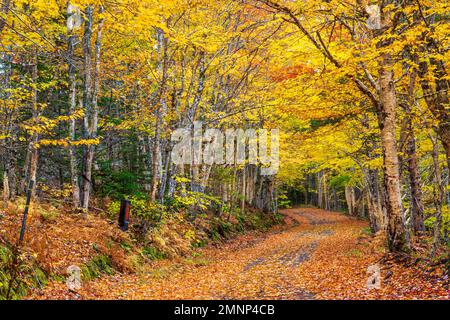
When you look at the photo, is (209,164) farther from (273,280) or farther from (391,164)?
(391,164)

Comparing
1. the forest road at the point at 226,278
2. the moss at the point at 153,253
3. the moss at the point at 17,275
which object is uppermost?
the moss at the point at 17,275

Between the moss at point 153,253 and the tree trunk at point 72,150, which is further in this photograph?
the moss at point 153,253

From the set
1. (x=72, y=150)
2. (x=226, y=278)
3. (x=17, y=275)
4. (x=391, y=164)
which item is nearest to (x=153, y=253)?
(x=226, y=278)

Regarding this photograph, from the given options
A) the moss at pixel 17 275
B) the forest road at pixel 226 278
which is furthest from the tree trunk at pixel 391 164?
the moss at pixel 17 275

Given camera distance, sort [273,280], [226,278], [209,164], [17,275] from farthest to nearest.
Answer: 1. [209,164]
2. [226,278]
3. [273,280]
4. [17,275]

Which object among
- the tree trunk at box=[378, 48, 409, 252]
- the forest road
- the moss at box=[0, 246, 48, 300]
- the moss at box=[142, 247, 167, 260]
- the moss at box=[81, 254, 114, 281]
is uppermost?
the tree trunk at box=[378, 48, 409, 252]

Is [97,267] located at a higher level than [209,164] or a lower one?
lower

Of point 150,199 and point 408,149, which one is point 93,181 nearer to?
point 150,199

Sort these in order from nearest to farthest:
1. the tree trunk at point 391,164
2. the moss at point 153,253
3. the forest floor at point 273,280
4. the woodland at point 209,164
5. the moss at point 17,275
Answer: the moss at point 17,275
the forest floor at point 273,280
the woodland at point 209,164
the tree trunk at point 391,164
the moss at point 153,253

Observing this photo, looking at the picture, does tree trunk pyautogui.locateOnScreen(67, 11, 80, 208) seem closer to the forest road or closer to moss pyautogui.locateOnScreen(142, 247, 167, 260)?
moss pyautogui.locateOnScreen(142, 247, 167, 260)

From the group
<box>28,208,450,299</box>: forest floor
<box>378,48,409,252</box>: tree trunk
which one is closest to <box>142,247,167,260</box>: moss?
<box>28,208,450,299</box>: forest floor

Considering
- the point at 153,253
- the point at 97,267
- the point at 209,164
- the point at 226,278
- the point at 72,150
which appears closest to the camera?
the point at 97,267

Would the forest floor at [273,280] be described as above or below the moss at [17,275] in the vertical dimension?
below

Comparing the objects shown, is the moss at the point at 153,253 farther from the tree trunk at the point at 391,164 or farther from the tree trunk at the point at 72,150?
the tree trunk at the point at 391,164
